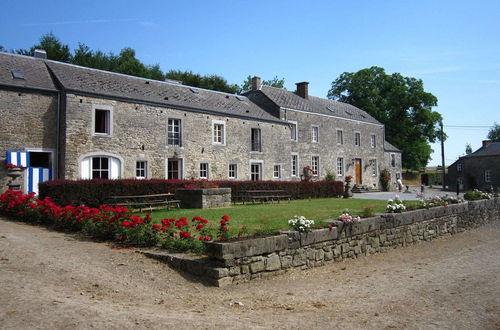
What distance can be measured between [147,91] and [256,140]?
749 cm

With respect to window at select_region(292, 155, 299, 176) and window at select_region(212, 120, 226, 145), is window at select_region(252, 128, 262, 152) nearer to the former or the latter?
window at select_region(212, 120, 226, 145)

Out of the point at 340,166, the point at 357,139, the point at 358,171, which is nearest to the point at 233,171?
the point at 340,166

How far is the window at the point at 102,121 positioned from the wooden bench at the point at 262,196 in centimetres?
673

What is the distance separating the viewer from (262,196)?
58.3ft

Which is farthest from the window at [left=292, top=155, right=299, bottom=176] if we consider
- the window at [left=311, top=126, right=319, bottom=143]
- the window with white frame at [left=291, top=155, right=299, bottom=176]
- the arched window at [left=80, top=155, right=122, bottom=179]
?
the arched window at [left=80, top=155, right=122, bottom=179]

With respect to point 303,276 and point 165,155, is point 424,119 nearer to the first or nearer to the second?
point 165,155

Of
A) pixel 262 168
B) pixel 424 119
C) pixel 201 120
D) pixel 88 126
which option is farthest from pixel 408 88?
pixel 88 126

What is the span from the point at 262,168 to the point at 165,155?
7.05 metres

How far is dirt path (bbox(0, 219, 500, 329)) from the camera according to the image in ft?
14.3

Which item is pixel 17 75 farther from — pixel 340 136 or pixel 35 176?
pixel 340 136

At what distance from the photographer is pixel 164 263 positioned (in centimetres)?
671

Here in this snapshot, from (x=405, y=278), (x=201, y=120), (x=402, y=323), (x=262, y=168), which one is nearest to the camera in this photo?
(x=402, y=323)

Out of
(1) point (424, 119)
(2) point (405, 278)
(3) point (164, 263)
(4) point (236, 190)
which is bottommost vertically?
(2) point (405, 278)

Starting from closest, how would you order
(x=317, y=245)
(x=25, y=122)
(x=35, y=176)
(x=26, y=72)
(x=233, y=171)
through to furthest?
(x=317, y=245)
(x=25, y=122)
(x=35, y=176)
(x=26, y=72)
(x=233, y=171)
